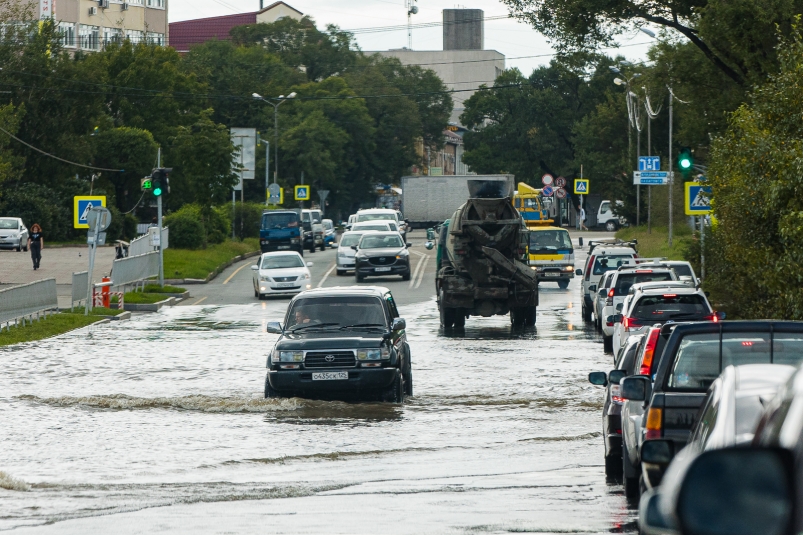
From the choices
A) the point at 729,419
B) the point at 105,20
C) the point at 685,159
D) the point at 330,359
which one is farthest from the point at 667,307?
the point at 105,20

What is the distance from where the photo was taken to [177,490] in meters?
10.9

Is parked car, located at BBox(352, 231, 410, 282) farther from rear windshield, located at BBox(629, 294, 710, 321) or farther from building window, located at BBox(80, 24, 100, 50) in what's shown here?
building window, located at BBox(80, 24, 100, 50)

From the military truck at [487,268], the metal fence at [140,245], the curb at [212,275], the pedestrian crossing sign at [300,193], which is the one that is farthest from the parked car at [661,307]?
the pedestrian crossing sign at [300,193]

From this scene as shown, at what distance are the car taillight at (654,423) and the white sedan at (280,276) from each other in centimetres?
3167

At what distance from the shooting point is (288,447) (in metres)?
13.8

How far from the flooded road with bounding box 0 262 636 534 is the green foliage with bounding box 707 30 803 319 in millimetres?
2847

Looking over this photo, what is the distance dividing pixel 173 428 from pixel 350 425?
2079 mm

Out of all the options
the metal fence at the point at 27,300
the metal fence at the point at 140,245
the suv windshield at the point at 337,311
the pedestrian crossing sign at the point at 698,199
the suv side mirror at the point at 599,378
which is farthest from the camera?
the metal fence at the point at 140,245

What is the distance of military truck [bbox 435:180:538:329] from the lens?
98.6 ft

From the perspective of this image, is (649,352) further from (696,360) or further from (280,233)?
(280,233)

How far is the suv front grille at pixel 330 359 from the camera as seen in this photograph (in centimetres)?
1702

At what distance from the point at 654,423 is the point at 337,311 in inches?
376

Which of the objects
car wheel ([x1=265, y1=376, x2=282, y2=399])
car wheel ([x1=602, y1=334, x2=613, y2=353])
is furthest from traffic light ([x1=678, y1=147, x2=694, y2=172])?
car wheel ([x1=265, y1=376, x2=282, y2=399])

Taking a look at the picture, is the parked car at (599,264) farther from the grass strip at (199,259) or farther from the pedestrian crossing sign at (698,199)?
the grass strip at (199,259)
